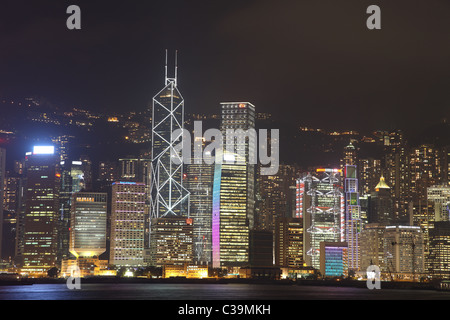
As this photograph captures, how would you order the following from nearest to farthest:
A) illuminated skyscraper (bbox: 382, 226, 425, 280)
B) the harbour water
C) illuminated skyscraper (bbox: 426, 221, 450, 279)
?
the harbour water < illuminated skyscraper (bbox: 426, 221, 450, 279) < illuminated skyscraper (bbox: 382, 226, 425, 280)

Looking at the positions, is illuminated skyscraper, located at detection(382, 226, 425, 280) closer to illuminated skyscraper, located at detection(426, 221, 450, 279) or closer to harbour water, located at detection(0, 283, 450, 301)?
illuminated skyscraper, located at detection(426, 221, 450, 279)

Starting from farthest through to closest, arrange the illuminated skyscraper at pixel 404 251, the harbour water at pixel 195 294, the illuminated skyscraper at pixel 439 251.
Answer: the illuminated skyscraper at pixel 404 251 → the illuminated skyscraper at pixel 439 251 → the harbour water at pixel 195 294

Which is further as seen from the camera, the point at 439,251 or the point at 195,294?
the point at 439,251

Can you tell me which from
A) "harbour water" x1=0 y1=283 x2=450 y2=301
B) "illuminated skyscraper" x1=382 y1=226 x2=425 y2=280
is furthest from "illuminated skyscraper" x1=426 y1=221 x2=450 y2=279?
"harbour water" x1=0 y1=283 x2=450 y2=301

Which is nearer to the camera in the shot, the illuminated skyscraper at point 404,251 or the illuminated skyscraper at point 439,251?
the illuminated skyscraper at point 439,251

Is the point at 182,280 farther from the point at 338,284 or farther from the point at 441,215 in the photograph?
the point at 441,215

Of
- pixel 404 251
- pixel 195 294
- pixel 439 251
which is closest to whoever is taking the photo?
pixel 195 294

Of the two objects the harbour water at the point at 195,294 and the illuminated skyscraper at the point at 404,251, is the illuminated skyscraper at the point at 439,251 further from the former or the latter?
the harbour water at the point at 195,294

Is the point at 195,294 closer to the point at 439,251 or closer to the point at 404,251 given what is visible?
the point at 404,251

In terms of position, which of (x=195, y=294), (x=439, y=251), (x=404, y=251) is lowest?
(x=195, y=294)

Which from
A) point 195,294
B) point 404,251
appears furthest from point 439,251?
point 195,294

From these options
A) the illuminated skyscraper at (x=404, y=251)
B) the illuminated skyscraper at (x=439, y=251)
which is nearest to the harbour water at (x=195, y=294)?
the illuminated skyscraper at (x=439, y=251)

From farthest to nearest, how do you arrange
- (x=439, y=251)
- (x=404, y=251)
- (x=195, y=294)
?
(x=404, y=251)
(x=439, y=251)
(x=195, y=294)

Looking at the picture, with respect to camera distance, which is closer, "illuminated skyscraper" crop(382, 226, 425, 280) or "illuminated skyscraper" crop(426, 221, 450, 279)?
"illuminated skyscraper" crop(426, 221, 450, 279)
